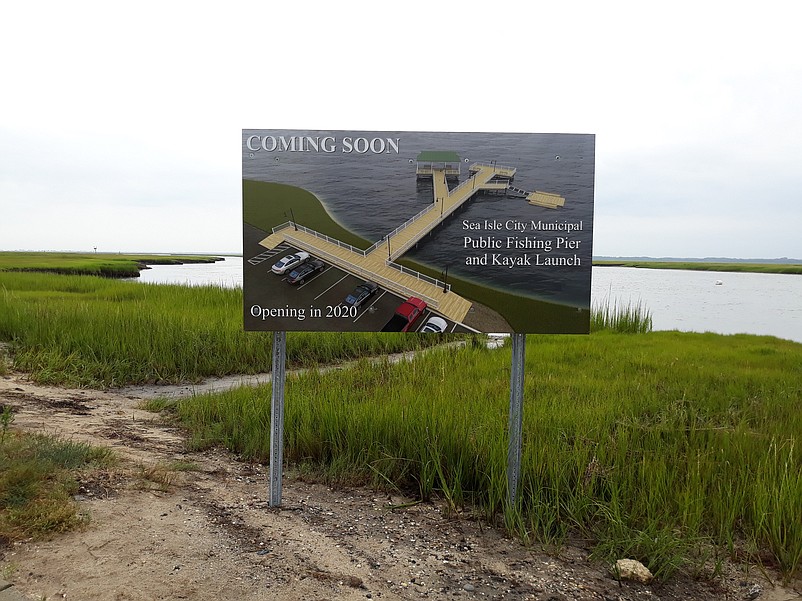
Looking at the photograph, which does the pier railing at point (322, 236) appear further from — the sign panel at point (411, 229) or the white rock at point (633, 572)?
the white rock at point (633, 572)

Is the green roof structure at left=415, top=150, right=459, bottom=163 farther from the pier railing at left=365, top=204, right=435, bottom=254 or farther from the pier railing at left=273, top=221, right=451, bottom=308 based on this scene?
the pier railing at left=273, top=221, right=451, bottom=308

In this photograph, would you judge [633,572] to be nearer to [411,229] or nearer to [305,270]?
[411,229]

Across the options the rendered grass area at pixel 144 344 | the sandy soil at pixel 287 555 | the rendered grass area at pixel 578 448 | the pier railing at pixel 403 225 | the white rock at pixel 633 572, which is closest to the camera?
the sandy soil at pixel 287 555

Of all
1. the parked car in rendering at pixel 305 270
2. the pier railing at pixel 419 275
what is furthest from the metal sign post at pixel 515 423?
the parked car in rendering at pixel 305 270

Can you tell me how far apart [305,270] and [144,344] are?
5.73m

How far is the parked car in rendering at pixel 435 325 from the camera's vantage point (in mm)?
3268

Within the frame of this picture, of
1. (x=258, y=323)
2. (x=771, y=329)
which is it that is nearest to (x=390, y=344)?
(x=258, y=323)

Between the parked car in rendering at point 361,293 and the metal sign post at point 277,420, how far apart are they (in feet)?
1.63

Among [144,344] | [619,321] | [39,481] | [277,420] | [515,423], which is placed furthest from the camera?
[619,321]

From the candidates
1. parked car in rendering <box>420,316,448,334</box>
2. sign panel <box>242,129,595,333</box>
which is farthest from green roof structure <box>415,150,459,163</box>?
parked car in rendering <box>420,316,448,334</box>

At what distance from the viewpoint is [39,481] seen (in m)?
3.27

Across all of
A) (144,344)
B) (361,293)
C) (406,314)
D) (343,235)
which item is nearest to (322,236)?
(343,235)

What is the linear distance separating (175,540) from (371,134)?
8.00 feet

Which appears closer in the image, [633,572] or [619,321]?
[633,572]
